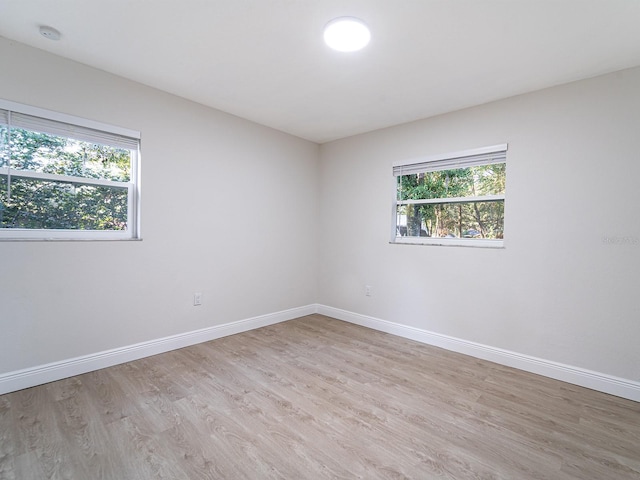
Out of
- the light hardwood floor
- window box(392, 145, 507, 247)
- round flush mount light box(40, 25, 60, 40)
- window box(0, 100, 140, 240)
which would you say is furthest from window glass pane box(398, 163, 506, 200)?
round flush mount light box(40, 25, 60, 40)

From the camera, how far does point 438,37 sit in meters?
1.97

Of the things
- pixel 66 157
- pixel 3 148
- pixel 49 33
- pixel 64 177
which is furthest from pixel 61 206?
pixel 49 33

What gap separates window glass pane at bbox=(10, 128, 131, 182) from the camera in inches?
86.7

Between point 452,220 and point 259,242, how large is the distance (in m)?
2.27

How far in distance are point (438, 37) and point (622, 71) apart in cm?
154

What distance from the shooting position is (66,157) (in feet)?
7.88

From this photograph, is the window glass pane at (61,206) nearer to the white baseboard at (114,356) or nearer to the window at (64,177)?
the window at (64,177)

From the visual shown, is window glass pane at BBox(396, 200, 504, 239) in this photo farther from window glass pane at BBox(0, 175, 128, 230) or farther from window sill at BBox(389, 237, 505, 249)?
window glass pane at BBox(0, 175, 128, 230)

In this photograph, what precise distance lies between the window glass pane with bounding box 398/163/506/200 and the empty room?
0.02 m

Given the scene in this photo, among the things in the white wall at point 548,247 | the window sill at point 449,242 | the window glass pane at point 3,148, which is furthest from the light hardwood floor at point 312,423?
the window glass pane at point 3,148

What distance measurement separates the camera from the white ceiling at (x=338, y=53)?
5.75ft

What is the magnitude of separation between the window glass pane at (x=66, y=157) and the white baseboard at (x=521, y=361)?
3.16m

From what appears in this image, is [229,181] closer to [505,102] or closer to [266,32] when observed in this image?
[266,32]

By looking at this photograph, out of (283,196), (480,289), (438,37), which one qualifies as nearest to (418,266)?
(480,289)
